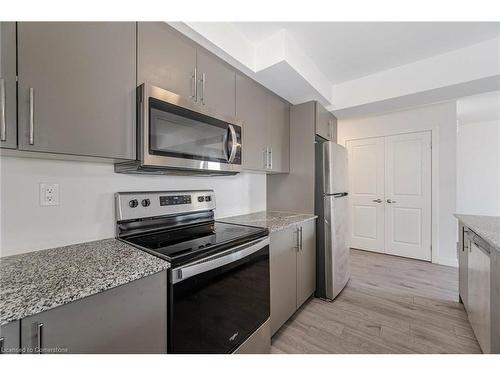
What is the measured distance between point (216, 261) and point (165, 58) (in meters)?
1.16

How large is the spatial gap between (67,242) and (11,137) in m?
0.60

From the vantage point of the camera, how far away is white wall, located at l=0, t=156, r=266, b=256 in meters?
1.00

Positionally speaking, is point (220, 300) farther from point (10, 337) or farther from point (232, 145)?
point (232, 145)

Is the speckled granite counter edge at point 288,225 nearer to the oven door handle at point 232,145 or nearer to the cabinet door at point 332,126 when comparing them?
the oven door handle at point 232,145

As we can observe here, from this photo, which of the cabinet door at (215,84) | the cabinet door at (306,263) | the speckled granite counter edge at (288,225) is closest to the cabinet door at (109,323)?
the speckled granite counter edge at (288,225)

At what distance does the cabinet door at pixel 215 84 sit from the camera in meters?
1.46

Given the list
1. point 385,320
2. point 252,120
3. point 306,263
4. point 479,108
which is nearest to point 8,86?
point 252,120

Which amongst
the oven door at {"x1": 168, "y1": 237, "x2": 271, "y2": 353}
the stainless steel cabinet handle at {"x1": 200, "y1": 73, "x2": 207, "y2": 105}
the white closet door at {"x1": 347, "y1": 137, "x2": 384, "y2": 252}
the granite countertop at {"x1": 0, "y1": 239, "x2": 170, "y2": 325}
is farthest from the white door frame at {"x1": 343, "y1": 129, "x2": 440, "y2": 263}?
the granite countertop at {"x1": 0, "y1": 239, "x2": 170, "y2": 325}

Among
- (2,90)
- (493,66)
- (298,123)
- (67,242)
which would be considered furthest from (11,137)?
(493,66)

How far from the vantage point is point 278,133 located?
7.45 feet

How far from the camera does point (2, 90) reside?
0.77 meters
